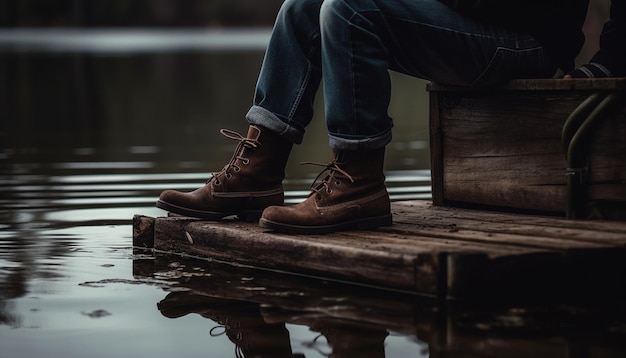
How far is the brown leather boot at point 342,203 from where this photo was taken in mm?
3754

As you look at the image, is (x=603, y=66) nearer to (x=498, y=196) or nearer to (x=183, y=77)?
(x=498, y=196)

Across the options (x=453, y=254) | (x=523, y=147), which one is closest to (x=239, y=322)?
(x=453, y=254)

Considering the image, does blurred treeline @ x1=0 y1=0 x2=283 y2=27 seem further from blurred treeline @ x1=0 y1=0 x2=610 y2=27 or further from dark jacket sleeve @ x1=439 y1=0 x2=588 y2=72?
dark jacket sleeve @ x1=439 y1=0 x2=588 y2=72

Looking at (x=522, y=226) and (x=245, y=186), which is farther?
(x=245, y=186)

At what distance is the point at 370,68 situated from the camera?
3709 millimetres

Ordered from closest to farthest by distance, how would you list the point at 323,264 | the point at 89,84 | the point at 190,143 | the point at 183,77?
1. the point at 323,264
2. the point at 190,143
3. the point at 89,84
4. the point at 183,77

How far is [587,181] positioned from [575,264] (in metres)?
0.60

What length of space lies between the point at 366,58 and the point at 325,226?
50 cm

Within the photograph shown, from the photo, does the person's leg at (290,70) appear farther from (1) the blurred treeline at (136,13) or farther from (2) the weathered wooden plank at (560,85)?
(1) the blurred treeline at (136,13)

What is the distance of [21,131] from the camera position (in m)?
10.4

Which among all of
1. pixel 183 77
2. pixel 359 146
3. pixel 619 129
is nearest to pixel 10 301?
pixel 359 146

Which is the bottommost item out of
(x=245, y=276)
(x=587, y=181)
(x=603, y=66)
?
(x=245, y=276)

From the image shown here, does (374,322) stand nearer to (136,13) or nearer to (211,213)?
(211,213)

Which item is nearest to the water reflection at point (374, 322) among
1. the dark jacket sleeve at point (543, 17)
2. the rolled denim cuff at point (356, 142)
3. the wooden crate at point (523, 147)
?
the rolled denim cuff at point (356, 142)
